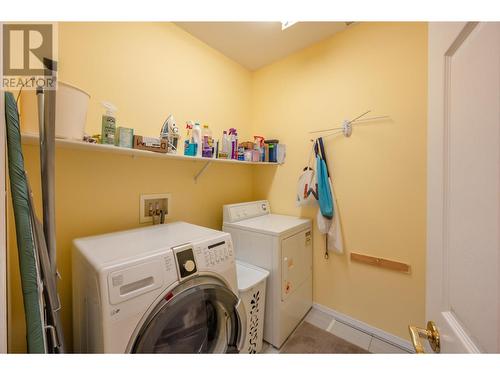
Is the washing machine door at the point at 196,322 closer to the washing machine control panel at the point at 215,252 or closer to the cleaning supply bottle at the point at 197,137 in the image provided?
the washing machine control panel at the point at 215,252

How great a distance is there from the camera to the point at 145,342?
0.80m

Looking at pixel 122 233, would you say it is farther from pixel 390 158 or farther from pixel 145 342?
pixel 390 158

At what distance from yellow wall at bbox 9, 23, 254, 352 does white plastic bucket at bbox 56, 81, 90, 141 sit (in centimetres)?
10

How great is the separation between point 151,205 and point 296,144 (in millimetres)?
1476

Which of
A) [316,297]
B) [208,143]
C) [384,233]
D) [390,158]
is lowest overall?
[316,297]

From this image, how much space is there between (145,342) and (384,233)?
5.64 ft

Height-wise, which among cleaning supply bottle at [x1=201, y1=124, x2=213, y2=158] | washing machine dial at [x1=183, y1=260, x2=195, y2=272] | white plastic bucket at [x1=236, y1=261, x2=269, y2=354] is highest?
cleaning supply bottle at [x1=201, y1=124, x2=213, y2=158]

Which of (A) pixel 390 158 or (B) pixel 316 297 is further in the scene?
(B) pixel 316 297

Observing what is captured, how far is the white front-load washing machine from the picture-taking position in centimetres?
75

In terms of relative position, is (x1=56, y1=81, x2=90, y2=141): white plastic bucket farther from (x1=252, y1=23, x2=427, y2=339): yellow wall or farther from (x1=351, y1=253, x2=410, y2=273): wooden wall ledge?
(x1=351, y1=253, x2=410, y2=273): wooden wall ledge

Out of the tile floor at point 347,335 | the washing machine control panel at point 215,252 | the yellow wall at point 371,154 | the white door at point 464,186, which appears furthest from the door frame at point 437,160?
the tile floor at point 347,335

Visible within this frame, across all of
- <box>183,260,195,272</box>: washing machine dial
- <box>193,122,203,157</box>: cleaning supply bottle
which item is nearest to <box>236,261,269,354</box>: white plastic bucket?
<box>183,260,195,272</box>: washing machine dial

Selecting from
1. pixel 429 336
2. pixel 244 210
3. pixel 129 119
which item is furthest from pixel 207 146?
pixel 429 336
